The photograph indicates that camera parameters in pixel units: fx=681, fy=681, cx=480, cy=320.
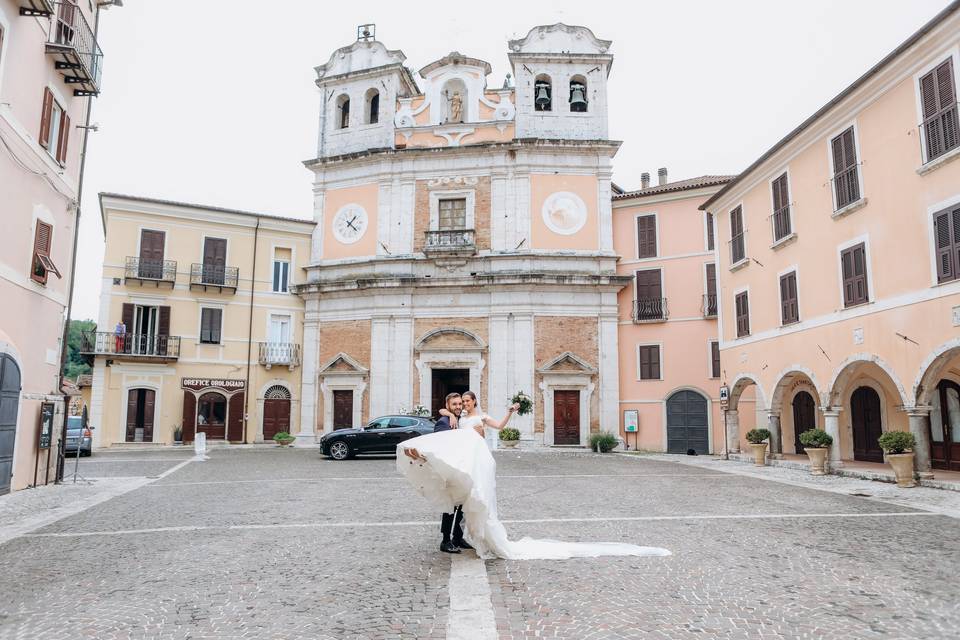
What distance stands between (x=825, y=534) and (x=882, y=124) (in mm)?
10384

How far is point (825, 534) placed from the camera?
7.99 m

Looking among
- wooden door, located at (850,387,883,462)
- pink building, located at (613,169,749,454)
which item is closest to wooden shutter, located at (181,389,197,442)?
pink building, located at (613,169,749,454)

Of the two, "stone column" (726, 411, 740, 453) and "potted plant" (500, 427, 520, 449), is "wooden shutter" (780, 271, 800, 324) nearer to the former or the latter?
"stone column" (726, 411, 740, 453)

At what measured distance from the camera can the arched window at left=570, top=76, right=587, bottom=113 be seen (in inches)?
1183

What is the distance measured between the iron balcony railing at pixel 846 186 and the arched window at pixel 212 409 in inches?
956

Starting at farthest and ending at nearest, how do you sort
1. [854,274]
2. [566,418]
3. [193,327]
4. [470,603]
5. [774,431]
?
[193,327], [566,418], [774,431], [854,274], [470,603]

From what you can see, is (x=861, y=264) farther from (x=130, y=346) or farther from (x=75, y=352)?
(x=75, y=352)

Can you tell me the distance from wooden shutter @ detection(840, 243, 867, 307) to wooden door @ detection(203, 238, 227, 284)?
2399 centimetres

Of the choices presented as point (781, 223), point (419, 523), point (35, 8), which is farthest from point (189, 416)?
point (781, 223)

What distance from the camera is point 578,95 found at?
30.1 metres

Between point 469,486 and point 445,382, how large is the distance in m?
23.3

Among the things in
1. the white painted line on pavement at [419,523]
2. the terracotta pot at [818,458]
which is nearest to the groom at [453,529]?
the white painted line on pavement at [419,523]

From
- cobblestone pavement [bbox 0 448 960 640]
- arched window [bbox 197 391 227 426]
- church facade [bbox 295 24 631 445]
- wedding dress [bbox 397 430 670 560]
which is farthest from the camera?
arched window [bbox 197 391 227 426]

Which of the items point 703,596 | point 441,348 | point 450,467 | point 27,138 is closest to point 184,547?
point 450,467
